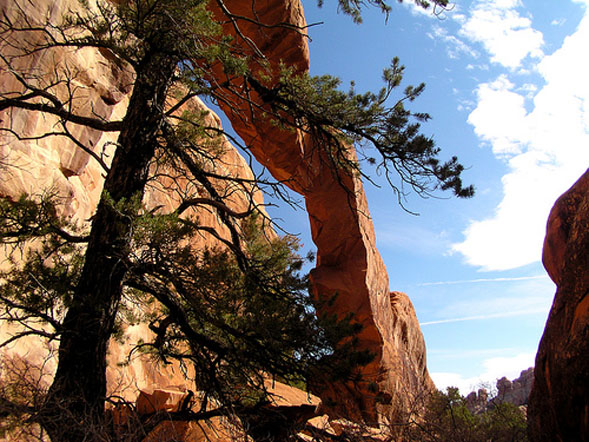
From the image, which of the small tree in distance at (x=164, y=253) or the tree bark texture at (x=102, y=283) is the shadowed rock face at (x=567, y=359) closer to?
the small tree in distance at (x=164, y=253)

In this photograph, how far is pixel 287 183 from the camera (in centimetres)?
774

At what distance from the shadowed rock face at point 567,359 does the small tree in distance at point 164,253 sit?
1.50 meters

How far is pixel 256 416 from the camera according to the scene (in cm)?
390

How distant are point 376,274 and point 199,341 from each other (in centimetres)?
1268

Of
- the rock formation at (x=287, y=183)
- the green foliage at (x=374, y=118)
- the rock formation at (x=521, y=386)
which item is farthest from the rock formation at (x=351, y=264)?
the rock formation at (x=521, y=386)

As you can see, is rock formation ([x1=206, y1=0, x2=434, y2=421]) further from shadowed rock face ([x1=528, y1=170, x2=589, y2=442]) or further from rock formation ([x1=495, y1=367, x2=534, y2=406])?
rock formation ([x1=495, y1=367, x2=534, y2=406])

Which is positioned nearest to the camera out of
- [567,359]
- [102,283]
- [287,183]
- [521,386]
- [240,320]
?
[567,359]

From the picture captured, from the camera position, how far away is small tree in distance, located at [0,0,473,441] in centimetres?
345

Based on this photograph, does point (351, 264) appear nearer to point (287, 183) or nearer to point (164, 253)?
point (287, 183)

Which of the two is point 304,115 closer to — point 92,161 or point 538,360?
point 538,360

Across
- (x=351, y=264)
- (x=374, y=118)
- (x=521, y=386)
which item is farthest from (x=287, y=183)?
(x=521, y=386)

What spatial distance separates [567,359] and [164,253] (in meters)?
3.46

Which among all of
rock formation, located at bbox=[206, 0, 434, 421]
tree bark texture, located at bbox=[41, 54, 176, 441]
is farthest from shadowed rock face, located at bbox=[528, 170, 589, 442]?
rock formation, located at bbox=[206, 0, 434, 421]

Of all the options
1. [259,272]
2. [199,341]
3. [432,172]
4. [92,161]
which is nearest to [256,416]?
[199,341]
